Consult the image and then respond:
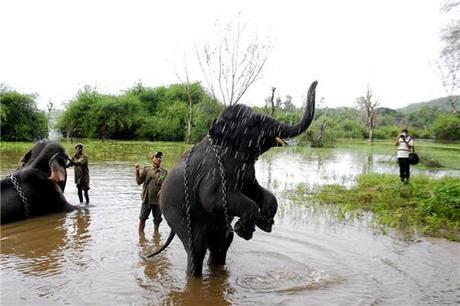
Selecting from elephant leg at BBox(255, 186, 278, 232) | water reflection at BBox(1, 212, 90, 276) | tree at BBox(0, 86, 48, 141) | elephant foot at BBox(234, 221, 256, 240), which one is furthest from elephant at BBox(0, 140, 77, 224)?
tree at BBox(0, 86, 48, 141)

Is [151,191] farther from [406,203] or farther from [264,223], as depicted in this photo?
[406,203]

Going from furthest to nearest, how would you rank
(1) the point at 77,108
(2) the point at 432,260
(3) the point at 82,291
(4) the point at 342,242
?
(1) the point at 77,108
(4) the point at 342,242
(2) the point at 432,260
(3) the point at 82,291

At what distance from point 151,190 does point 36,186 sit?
252 cm

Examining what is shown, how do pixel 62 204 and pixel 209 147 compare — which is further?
pixel 62 204

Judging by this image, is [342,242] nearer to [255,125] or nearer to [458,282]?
[458,282]

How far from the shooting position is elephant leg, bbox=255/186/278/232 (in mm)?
5117

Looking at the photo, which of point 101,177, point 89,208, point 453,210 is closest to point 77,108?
point 101,177

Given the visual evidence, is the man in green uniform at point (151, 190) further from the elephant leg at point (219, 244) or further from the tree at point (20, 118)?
the tree at point (20, 118)

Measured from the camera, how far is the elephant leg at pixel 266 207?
5117 millimetres

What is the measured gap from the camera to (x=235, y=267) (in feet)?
20.2

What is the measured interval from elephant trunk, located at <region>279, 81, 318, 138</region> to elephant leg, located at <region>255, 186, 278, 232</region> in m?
0.68

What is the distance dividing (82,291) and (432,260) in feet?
15.3

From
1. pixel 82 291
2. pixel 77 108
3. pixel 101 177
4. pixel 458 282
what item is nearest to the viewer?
pixel 82 291

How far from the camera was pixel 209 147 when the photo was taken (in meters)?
5.38
